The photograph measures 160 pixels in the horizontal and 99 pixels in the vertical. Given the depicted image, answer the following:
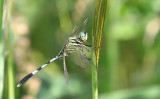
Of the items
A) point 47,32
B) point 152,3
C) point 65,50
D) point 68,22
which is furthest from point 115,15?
point 47,32

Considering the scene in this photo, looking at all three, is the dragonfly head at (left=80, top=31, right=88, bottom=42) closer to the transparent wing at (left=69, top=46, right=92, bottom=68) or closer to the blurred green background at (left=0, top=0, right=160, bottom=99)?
the transparent wing at (left=69, top=46, right=92, bottom=68)

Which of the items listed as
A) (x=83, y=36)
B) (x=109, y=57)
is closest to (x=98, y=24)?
(x=83, y=36)

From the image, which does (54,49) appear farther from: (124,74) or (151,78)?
(151,78)

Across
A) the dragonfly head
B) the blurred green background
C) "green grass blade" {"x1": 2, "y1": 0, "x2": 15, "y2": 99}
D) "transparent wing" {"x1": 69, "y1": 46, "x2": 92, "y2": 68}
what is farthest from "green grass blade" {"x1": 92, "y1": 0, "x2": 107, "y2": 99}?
the blurred green background

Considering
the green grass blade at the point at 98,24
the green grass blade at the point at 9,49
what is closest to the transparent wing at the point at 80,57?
the green grass blade at the point at 9,49

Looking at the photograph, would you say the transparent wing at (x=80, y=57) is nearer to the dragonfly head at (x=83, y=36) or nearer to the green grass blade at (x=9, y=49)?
the dragonfly head at (x=83, y=36)

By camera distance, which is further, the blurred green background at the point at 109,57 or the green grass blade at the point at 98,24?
the blurred green background at the point at 109,57

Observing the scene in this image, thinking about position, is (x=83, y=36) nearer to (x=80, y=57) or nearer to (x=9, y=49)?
(x=80, y=57)

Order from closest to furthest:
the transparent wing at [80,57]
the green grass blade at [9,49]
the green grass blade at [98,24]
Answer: the green grass blade at [98,24], the green grass blade at [9,49], the transparent wing at [80,57]
